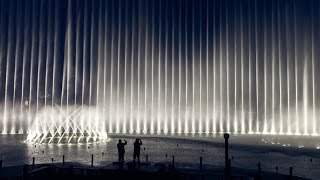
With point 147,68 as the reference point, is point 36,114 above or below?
below

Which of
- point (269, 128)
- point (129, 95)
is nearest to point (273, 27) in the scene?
point (269, 128)

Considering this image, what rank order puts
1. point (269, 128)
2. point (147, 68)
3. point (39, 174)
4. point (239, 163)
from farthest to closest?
point (147, 68) → point (269, 128) → point (239, 163) → point (39, 174)

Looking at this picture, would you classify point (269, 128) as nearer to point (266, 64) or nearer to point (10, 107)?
point (266, 64)

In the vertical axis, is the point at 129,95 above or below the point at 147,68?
below

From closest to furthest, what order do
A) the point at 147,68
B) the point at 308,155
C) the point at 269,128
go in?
the point at 308,155
the point at 269,128
the point at 147,68

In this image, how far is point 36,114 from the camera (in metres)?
58.8

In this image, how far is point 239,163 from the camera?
17.6 metres

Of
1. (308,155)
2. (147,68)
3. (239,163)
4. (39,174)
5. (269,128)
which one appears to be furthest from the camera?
(147,68)

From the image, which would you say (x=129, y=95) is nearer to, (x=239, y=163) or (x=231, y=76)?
(x=231, y=76)

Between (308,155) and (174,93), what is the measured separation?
3515 centimetres

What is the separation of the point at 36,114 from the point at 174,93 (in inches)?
888

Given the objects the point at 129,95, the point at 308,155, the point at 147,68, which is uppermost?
the point at 147,68

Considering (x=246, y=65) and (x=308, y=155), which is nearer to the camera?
(x=308, y=155)

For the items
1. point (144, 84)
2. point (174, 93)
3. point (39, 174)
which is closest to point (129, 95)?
point (144, 84)
